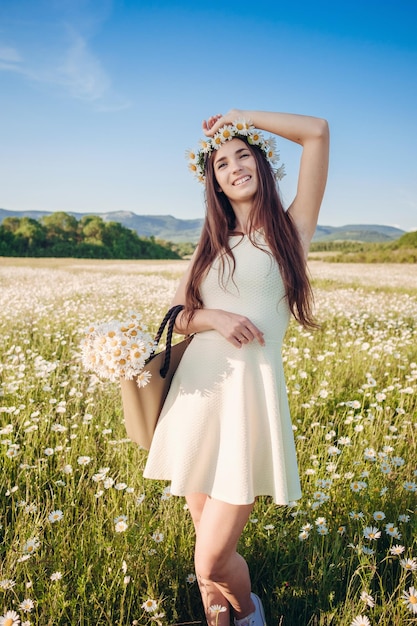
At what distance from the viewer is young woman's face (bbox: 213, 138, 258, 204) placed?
228 cm

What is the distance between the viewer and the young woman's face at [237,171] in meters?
2.28

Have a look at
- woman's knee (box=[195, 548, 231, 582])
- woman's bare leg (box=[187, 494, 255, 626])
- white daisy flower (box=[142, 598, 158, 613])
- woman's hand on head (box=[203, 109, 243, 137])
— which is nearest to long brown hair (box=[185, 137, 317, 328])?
woman's hand on head (box=[203, 109, 243, 137])

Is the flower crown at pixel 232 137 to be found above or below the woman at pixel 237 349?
above

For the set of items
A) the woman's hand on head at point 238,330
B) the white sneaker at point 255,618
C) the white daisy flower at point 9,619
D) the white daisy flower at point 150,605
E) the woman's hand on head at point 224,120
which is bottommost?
the white sneaker at point 255,618

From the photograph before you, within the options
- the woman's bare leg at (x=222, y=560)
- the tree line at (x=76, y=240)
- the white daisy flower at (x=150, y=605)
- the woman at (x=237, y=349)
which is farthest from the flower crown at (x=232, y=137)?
the tree line at (x=76, y=240)

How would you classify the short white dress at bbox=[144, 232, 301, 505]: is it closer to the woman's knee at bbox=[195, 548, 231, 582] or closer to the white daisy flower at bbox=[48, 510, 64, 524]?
the woman's knee at bbox=[195, 548, 231, 582]

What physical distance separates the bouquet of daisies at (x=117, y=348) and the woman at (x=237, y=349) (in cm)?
34

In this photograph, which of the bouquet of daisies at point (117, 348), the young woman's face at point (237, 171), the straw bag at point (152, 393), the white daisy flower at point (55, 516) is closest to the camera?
the bouquet of daisies at point (117, 348)

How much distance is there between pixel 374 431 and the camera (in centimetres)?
354

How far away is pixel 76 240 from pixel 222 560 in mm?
61744

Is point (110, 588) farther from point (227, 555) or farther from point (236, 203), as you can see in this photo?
point (236, 203)

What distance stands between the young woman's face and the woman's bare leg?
1.38 meters

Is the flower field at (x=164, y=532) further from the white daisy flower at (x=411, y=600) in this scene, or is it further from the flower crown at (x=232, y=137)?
the flower crown at (x=232, y=137)

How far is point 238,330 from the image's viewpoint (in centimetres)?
196
